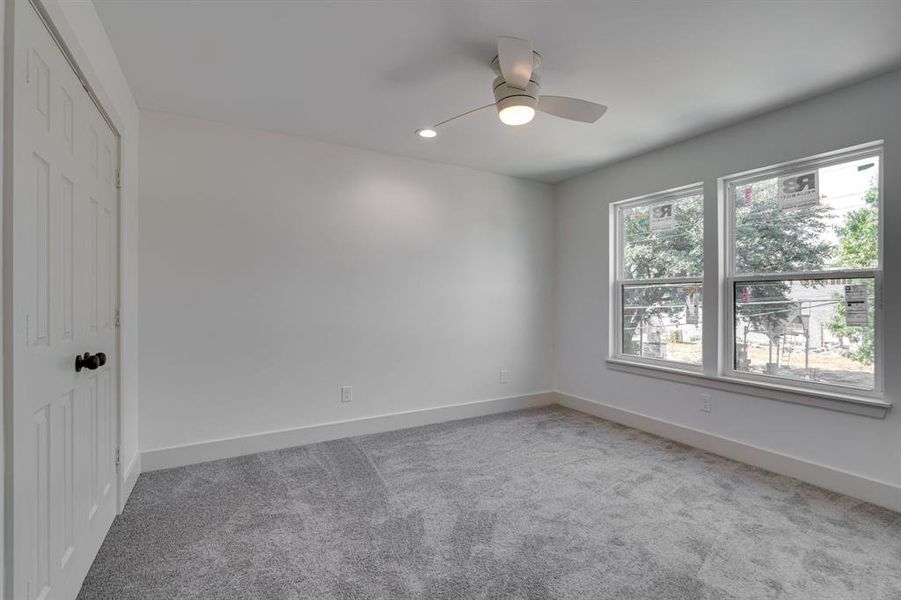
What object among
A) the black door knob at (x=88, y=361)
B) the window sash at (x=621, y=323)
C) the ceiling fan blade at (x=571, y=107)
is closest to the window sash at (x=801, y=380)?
the window sash at (x=621, y=323)

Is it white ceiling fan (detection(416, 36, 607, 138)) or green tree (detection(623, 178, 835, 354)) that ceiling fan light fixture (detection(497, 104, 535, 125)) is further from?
green tree (detection(623, 178, 835, 354))

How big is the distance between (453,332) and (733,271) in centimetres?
240

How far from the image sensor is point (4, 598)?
1172mm

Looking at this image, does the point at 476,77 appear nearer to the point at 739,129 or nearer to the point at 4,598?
the point at 739,129

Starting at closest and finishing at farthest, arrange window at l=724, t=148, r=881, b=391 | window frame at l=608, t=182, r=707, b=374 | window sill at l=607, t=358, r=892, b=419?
window sill at l=607, t=358, r=892, b=419
window at l=724, t=148, r=881, b=391
window frame at l=608, t=182, r=707, b=374

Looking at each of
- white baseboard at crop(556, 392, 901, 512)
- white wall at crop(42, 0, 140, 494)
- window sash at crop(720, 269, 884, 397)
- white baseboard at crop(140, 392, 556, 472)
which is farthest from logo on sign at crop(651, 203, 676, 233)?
white wall at crop(42, 0, 140, 494)

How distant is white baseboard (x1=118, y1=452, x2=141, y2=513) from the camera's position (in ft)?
7.82

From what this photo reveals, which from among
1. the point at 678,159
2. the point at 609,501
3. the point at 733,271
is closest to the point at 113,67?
the point at 609,501

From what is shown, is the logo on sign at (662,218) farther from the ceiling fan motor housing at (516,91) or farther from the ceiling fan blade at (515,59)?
the ceiling fan blade at (515,59)

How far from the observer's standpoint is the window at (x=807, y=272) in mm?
2646

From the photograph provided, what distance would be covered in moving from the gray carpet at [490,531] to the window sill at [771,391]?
1.73ft

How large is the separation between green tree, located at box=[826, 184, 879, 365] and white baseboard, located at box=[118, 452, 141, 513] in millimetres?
4436

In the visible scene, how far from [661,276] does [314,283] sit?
305 centimetres

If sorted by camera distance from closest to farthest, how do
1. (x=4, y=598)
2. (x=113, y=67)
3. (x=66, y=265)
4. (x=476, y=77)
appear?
(x=4, y=598) → (x=66, y=265) → (x=113, y=67) → (x=476, y=77)
